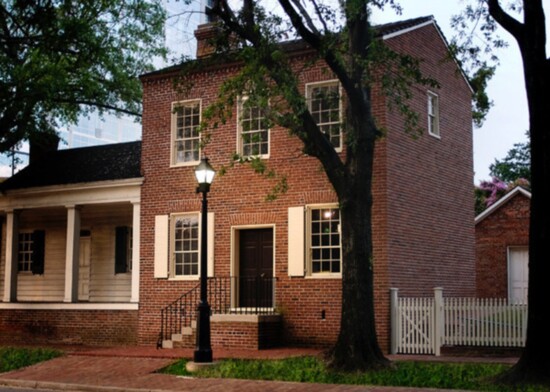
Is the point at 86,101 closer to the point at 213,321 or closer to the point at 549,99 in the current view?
the point at 213,321

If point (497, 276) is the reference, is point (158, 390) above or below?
below

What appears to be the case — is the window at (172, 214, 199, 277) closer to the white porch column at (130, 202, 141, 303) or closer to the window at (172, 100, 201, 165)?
the white porch column at (130, 202, 141, 303)

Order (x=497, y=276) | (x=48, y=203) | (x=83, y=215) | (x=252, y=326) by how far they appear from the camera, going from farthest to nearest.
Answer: (x=497, y=276) < (x=83, y=215) < (x=48, y=203) < (x=252, y=326)

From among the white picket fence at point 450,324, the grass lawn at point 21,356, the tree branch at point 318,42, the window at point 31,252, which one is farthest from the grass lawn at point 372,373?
the window at point 31,252

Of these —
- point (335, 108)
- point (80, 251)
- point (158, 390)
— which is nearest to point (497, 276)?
point (335, 108)

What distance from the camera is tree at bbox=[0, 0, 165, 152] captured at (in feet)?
71.5

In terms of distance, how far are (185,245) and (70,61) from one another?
20.3 ft

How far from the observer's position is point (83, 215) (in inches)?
1001

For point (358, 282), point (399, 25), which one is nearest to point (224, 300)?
point (358, 282)

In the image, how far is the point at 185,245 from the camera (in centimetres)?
2138

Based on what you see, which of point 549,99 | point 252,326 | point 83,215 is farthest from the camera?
point 83,215

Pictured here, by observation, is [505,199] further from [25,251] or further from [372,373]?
[25,251]

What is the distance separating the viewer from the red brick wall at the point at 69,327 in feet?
71.0

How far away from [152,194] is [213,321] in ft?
13.8
